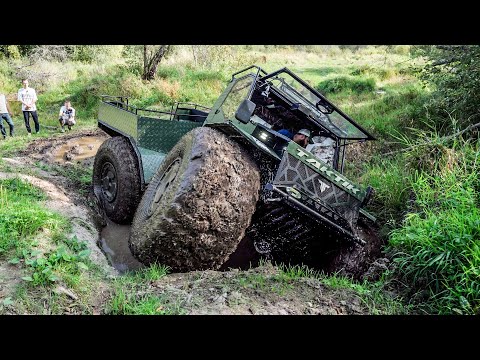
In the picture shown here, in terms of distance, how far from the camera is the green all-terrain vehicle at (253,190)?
11.4 feet

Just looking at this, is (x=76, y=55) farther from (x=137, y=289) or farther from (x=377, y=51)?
(x=137, y=289)

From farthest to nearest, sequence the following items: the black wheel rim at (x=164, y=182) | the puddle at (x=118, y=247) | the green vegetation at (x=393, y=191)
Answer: the puddle at (x=118, y=247), the black wheel rim at (x=164, y=182), the green vegetation at (x=393, y=191)

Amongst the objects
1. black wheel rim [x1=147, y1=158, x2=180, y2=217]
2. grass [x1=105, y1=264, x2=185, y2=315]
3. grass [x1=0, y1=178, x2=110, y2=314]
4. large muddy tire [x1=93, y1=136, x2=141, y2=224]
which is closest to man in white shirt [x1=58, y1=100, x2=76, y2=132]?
large muddy tire [x1=93, y1=136, x2=141, y2=224]

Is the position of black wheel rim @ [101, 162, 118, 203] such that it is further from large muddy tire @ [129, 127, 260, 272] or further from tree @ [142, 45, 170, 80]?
tree @ [142, 45, 170, 80]

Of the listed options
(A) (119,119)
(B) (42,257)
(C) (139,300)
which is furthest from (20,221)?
(A) (119,119)

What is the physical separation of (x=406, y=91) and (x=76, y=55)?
1353cm

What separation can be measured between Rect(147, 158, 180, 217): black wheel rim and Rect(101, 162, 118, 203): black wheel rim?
5.22 ft

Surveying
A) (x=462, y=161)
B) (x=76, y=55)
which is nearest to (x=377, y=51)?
(x=76, y=55)

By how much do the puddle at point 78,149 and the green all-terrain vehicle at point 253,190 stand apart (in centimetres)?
351

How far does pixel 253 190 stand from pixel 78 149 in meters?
6.16

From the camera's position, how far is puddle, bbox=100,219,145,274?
480cm

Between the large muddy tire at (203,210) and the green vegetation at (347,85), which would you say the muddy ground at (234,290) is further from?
the green vegetation at (347,85)

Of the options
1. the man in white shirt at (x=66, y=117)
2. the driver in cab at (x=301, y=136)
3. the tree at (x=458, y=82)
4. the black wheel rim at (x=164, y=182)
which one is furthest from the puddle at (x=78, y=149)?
the tree at (x=458, y=82)

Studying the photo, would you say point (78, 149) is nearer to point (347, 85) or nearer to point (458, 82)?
point (458, 82)
